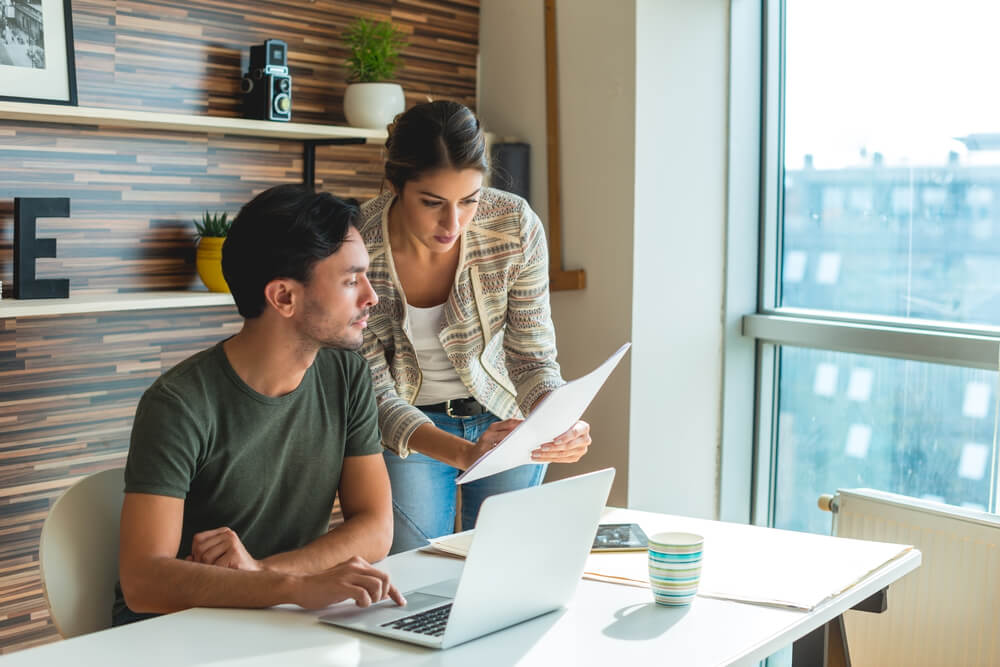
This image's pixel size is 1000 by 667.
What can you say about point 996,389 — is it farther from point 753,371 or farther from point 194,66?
point 194,66

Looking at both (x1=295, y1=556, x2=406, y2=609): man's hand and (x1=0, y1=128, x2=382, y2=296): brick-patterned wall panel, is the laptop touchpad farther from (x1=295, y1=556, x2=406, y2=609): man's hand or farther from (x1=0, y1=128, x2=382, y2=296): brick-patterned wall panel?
(x1=0, y1=128, x2=382, y2=296): brick-patterned wall panel

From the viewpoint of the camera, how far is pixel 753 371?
10.8 feet

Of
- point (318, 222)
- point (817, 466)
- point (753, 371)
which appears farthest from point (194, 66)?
point (817, 466)

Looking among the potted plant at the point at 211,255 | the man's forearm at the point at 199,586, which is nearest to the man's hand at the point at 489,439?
the man's forearm at the point at 199,586

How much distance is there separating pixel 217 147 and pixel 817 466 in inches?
78.3

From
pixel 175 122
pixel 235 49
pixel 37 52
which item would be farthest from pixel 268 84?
pixel 37 52

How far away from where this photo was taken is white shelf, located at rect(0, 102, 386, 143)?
2.42 metres

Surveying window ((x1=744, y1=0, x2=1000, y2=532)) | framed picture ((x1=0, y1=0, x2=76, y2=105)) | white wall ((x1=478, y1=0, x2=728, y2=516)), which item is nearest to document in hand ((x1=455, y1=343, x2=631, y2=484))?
white wall ((x1=478, y1=0, x2=728, y2=516))

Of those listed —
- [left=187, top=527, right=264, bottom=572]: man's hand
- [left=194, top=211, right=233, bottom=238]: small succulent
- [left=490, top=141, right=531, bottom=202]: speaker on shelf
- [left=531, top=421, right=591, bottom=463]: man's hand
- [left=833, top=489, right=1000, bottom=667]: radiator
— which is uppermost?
[left=490, top=141, right=531, bottom=202]: speaker on shelf

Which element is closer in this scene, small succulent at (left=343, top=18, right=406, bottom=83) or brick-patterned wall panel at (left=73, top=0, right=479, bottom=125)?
brick-patterned wall panel at (left=73, top=0, right=479, bottom=125)

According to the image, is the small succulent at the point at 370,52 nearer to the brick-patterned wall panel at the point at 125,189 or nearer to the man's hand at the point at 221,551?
the brick-patterned wall panel at the point at 125,189

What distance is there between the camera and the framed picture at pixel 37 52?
7.97ft

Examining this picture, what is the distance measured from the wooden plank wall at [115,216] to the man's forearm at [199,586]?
4.26 feet

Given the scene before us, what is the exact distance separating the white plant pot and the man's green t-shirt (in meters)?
1.39
